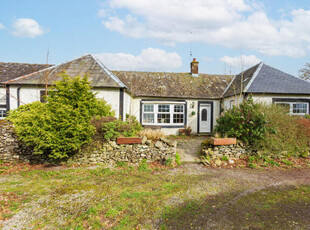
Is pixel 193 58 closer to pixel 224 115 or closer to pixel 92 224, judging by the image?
pixel 224 115

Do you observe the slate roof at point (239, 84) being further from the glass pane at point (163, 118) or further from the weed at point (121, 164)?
the weed at point (121, 164)

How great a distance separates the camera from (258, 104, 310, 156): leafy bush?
6.65 m

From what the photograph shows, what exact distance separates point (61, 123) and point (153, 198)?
405 centimetres

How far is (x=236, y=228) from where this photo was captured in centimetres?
293

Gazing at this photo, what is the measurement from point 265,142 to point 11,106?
1397 centimetres

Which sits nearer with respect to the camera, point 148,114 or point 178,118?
point 148,114

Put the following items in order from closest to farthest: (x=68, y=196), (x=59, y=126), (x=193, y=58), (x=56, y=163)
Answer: (x=68, y=196) < (x=59, y=126) < (x=56, y=163) < (x=193, y=58)

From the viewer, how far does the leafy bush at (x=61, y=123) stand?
231 inches

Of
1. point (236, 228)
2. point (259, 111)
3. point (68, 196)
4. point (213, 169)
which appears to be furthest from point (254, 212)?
point (259, 111)

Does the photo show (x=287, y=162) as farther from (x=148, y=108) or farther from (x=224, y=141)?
(x=148, y=108)

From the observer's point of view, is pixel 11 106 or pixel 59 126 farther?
pixel 11 106

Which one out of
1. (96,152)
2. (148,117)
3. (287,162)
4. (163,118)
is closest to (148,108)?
(148,117)

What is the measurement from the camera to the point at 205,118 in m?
13.4

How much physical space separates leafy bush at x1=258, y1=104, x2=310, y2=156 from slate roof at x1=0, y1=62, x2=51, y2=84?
17.3 m
